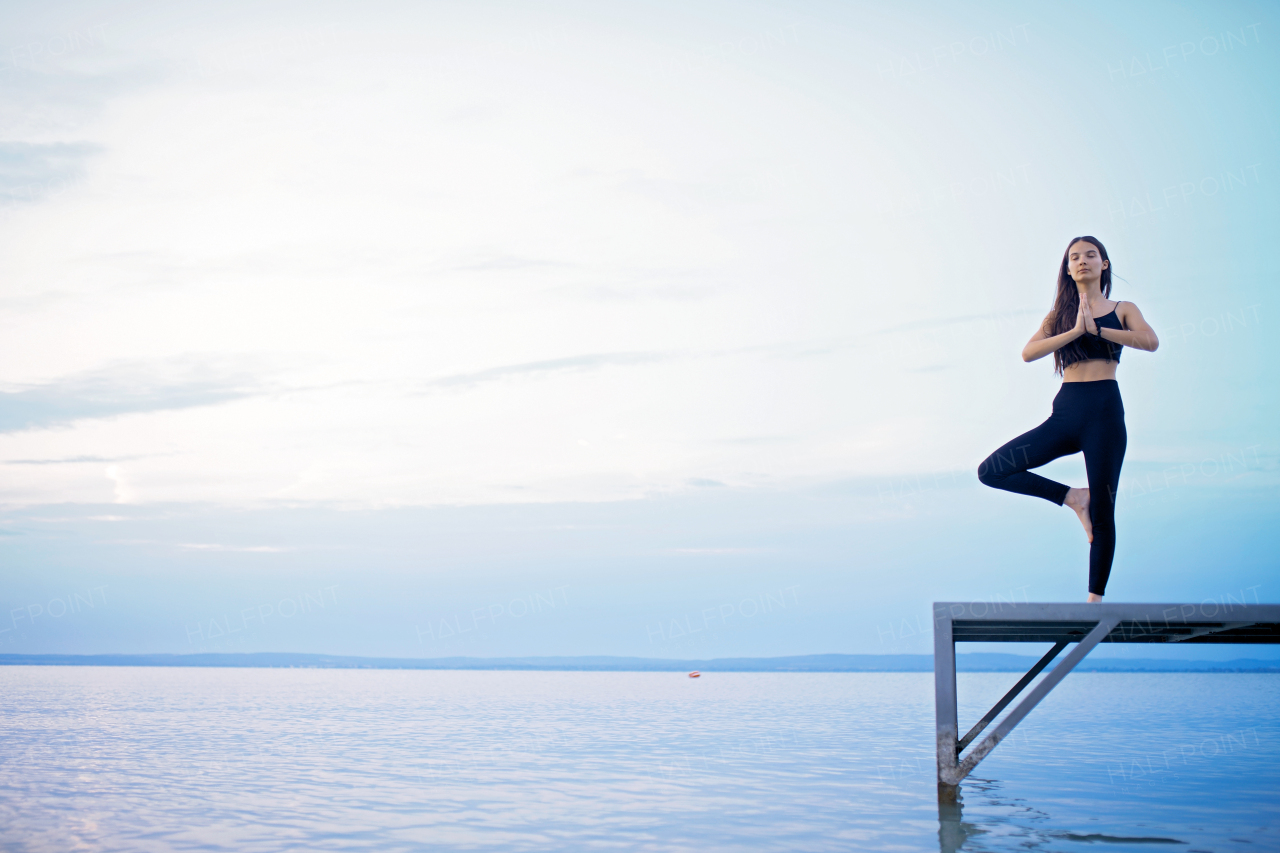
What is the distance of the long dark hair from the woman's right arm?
2.2 inches

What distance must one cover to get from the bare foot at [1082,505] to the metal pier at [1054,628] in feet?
2.64

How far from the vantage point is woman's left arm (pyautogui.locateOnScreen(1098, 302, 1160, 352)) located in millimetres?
8695

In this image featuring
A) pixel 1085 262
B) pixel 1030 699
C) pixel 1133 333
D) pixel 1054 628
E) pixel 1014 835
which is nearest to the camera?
pixel 1133 333

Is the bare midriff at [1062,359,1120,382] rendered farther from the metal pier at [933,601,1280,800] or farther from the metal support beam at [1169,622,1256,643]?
the metal support beam at [1169,622,1256,643]

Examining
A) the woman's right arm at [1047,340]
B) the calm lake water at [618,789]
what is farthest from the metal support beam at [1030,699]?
the woman's right arm at [1047,340]

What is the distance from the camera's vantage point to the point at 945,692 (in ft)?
32.5

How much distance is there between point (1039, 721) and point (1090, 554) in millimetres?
26606

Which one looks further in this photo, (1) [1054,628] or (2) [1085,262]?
(1) [1054,628]

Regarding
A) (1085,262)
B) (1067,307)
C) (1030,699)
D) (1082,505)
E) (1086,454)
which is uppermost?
(1085,262)

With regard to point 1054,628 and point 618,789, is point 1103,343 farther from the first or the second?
point 618,789

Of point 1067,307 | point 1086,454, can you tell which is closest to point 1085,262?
point 1067,307

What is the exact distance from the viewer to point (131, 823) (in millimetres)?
11727

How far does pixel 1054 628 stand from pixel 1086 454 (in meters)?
3.27

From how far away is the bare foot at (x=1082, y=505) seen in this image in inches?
352
